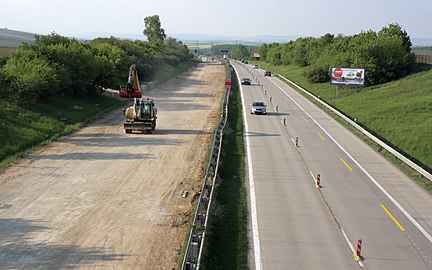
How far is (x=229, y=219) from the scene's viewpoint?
1747cm

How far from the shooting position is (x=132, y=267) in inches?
540

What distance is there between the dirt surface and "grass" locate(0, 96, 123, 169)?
122 centimetres

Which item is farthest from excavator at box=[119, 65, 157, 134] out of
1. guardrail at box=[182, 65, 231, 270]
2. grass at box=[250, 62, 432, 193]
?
grass at box=[250, 62, 432, 193]

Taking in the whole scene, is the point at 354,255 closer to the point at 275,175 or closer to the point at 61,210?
the point at 275,175

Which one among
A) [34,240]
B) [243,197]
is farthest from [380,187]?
[34,240]

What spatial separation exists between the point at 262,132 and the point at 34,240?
23304 mm

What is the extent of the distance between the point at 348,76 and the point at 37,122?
131 feet

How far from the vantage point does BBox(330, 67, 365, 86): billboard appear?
5894 centimetres

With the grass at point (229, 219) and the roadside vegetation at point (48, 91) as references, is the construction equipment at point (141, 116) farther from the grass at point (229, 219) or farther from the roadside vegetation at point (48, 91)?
the grass at point (229, 219)

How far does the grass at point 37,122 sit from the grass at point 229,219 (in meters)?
12.1

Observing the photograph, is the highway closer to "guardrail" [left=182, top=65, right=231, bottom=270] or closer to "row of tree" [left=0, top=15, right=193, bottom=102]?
"guardrail" [left=182, top=65, right=231, bottom=270]

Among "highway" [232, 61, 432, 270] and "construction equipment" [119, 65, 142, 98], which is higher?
"construction equipment" [119, 65, 142, 98]

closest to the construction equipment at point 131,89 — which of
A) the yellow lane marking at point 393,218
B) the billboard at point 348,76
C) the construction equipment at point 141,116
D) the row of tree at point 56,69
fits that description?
the construction equipment at point 141,116

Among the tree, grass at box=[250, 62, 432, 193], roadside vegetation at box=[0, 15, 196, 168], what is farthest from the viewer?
the tree
